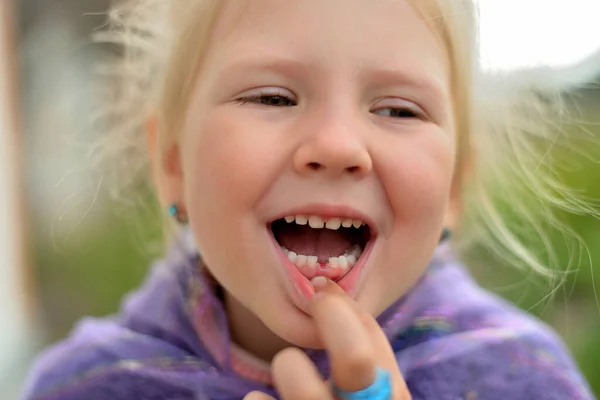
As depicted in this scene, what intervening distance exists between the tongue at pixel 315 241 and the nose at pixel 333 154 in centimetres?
9

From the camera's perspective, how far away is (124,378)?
0.68 m

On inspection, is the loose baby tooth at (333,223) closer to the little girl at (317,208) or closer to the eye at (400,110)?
the little girl at (317,208)

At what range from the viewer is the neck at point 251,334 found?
69 centimetres

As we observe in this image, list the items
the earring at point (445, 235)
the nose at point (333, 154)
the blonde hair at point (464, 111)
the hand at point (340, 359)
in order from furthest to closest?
the earring at point (445, 235) < the blonde hair at point (464, 111) < the nose at point (333, 154) < the hand at point (340, 359)

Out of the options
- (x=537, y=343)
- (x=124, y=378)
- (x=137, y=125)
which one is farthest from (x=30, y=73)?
(x=537, y=343)

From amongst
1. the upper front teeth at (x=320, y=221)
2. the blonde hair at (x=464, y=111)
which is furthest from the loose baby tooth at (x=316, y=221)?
the blonde hair at (x=464, y=111)

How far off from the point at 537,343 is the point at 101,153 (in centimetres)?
62

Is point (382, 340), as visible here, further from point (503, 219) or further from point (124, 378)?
point (503, 219)

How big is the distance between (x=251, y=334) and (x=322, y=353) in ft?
0.29

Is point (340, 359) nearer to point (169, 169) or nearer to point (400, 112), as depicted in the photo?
point (400, 112)

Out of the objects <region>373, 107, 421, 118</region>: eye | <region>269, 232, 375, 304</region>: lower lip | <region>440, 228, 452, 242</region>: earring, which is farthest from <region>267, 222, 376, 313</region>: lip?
<region>440, 228, 452, 242</region>: earring

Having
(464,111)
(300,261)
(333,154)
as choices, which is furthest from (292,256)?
(464,111)

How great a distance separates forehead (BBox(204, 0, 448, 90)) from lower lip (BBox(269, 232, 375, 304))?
0.15 metres

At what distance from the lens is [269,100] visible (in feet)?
1.83
